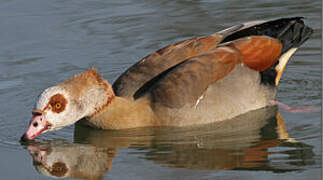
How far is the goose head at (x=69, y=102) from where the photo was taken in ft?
32.4

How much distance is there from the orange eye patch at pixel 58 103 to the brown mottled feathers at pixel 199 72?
1.12 meters

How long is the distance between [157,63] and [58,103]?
1.44 meters

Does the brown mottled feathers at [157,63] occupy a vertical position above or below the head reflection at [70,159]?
above

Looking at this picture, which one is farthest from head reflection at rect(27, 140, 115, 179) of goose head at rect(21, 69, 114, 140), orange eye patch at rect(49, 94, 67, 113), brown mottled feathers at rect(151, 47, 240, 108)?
brown mottled feathers at rect(151, 47, 240, 108)

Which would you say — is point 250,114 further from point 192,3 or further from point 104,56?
point 192,3

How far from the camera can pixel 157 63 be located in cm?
1059

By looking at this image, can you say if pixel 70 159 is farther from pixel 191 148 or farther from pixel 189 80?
pixel 189 80

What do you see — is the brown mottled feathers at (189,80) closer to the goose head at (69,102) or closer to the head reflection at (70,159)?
the goose head at (69,102)

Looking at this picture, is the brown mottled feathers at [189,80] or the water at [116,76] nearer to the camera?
the water at [116,76]

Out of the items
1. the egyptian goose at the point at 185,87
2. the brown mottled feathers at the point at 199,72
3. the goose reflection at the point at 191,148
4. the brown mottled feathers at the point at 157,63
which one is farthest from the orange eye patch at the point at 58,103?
the brown mottled feathers at the point at 199,72

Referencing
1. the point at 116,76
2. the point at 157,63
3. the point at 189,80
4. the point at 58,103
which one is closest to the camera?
the point at 58,103

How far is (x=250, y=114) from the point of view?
1077 centimetres

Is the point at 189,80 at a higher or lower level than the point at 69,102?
higher

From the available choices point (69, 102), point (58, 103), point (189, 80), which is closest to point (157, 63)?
point (189, 80)
